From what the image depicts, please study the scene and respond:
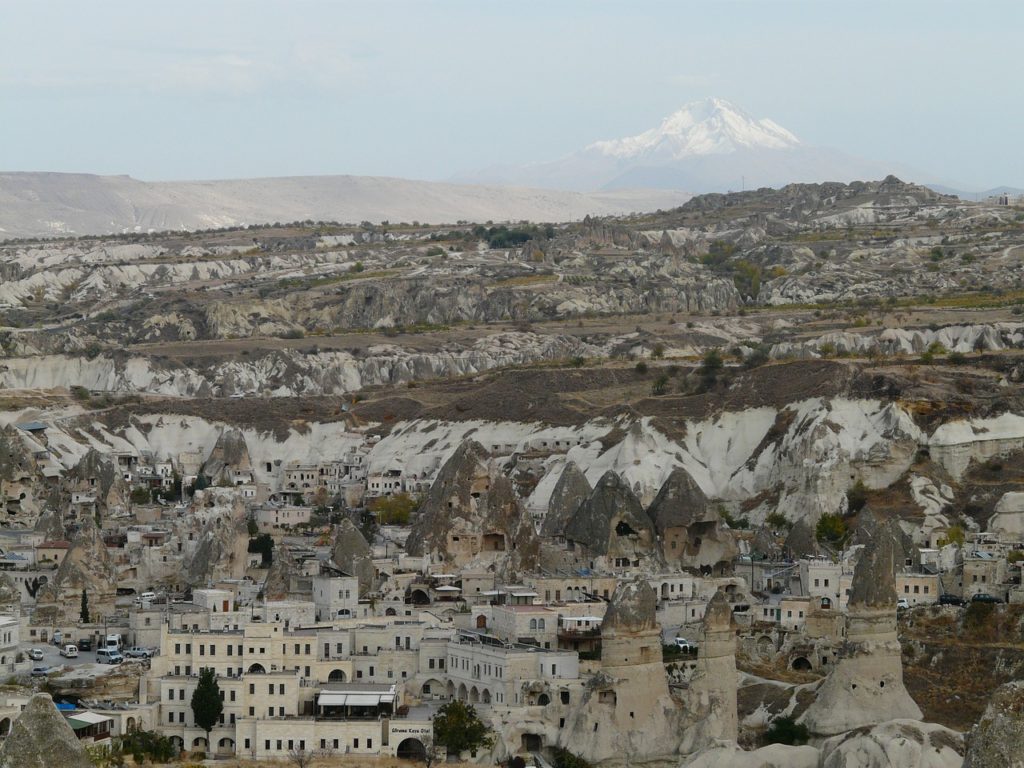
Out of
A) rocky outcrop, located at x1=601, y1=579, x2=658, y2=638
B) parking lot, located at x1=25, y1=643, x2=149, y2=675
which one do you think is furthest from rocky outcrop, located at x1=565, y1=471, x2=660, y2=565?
parking lot, located at x1=25, y1=643, x2=149, y2=675

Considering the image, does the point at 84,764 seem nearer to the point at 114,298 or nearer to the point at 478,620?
the point at 478,620

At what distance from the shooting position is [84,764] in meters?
39.8

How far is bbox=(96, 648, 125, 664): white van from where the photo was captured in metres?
65.2

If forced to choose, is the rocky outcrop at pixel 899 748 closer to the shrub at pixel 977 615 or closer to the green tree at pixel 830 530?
the shrub at pixel 977 615

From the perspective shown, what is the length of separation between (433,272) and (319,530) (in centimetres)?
9394

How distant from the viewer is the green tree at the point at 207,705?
59.2 meters

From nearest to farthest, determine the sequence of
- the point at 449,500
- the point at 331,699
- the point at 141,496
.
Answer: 1. the point at 331,699
2. the point at 449,500
3. the point at 141,496

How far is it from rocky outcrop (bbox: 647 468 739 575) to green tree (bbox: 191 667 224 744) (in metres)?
22.8

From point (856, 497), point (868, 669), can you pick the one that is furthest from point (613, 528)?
point (868, 669)

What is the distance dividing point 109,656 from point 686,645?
15.5 m

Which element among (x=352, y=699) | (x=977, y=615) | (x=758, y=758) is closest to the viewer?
(x=758, y=758)

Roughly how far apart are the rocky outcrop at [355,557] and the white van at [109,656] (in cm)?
795

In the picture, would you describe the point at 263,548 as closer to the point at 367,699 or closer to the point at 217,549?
the point at 217,549

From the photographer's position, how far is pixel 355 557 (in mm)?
72750
